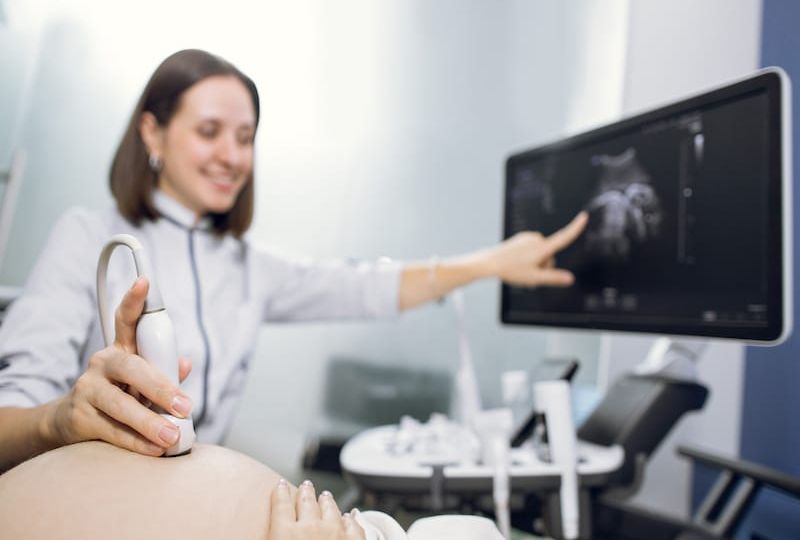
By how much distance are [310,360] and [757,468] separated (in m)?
0.74

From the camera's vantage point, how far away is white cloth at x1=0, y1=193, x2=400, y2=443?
51 cm

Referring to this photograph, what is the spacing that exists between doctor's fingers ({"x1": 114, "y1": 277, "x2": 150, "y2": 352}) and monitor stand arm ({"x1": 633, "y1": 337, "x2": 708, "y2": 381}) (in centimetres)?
77

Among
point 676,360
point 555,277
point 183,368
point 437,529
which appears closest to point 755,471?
point 676,360

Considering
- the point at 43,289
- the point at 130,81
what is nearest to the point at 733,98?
the point at 130,81

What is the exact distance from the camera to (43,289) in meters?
0.57

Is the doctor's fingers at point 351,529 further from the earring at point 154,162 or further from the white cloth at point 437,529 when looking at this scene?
the earring at point 154,162

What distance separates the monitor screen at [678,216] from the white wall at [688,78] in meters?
0.42

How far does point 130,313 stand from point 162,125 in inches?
5.6

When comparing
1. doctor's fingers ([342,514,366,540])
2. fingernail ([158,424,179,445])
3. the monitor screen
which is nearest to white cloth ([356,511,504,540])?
doctor's fingers ([342,514,366,540])

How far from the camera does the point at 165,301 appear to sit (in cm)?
49

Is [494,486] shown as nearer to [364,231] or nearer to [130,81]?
[364,231]

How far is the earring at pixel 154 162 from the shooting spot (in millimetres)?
447

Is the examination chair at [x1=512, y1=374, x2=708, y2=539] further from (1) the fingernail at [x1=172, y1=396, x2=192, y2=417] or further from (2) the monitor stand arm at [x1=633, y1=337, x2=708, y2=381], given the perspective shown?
(1) the fingernail at [x1=172, y1=396, x2=192, y2=417]

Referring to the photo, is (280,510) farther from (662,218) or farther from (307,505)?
(662,218)
